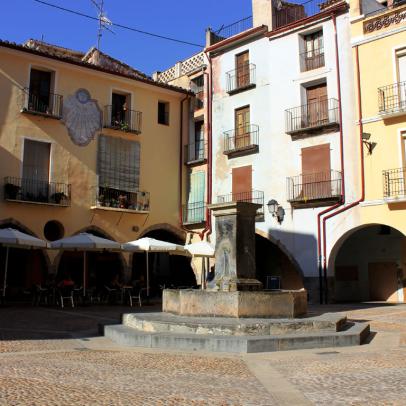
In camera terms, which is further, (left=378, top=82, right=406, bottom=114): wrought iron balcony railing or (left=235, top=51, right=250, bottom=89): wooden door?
(left=235, top=51, right=250, bottom=89): wooden door

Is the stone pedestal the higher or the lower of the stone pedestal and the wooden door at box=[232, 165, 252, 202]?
the lower

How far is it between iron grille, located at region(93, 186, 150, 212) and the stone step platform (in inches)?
498

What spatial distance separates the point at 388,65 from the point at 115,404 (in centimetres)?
1741

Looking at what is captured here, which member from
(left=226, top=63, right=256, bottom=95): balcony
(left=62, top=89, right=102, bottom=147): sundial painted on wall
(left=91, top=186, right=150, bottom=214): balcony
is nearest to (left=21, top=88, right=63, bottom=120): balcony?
(left=62, top=89, right=102, bottom=147): sundial painted on wall

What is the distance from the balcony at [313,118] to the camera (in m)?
20.7

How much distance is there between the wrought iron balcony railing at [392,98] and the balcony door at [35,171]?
1305cm

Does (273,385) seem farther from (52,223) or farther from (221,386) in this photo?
(52,223)

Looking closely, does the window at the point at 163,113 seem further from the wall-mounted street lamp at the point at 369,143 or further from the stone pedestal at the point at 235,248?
the stone pedestal at the point at 235,248

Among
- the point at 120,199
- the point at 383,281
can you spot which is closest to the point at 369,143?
the point at 383,281

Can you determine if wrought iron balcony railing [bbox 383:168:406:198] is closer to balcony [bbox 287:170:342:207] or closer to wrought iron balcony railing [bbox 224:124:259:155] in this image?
balcony [bbox 287:170:342:207]

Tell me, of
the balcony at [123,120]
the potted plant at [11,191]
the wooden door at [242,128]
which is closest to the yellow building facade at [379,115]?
the wooden door at [242,128]

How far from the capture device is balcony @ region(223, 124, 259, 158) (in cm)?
2333

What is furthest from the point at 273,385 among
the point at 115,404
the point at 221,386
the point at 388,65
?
the point at 388,65

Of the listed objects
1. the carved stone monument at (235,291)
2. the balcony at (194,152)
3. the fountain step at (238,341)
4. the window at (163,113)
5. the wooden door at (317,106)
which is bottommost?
the fountain step at (238,341)
